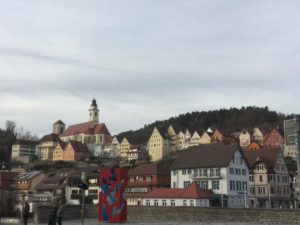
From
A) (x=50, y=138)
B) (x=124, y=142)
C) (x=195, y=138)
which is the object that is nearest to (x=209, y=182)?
(x=195, y=138)

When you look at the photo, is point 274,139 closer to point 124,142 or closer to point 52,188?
point 124,142

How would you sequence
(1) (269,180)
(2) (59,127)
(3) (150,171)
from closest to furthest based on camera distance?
1. (1) (269,180)
2. (3) (150,171)
3. (2) (59,127)

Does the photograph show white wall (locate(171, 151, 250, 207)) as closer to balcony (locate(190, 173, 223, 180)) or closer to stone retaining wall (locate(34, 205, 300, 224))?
balcony (locate(190, 173, 223, 180))

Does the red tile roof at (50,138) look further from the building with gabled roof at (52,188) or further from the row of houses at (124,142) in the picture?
the building with gabled roof at (52,188)

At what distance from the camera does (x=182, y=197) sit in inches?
1820

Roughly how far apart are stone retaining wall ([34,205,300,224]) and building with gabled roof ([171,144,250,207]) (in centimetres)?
2006

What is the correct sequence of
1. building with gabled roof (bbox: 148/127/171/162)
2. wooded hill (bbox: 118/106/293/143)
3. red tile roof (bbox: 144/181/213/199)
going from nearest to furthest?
red tile roof (bbox: 144/181/213/199)
building with gabled roof (bbox: 148/127/171/162)
wooded hill (bbox: 118/106/293/143)

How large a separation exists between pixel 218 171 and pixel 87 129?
10555cm

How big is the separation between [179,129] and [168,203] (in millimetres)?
76608

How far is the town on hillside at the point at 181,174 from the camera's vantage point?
51281mm

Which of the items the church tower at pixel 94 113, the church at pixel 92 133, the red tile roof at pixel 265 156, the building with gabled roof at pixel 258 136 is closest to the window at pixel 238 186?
the red tile roof at pixel 265 156

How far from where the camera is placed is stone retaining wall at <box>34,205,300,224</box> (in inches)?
1102

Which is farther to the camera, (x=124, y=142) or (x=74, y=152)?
(x=124, y=142)

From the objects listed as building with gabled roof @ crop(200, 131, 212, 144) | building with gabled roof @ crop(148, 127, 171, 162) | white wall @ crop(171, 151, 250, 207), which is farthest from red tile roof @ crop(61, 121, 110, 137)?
white wall @ crop(171, 151, 250, 207)
